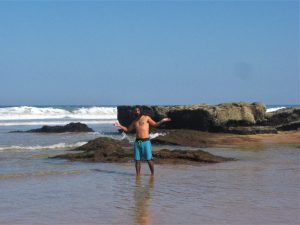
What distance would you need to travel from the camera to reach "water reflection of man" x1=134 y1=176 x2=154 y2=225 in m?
7.43

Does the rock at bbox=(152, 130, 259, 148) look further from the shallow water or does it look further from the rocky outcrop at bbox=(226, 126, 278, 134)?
the shallow water

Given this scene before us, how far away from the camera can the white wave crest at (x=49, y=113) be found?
226 feet

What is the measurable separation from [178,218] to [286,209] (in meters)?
1.76

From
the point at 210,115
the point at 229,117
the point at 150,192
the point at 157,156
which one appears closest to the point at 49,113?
the point at 210,115

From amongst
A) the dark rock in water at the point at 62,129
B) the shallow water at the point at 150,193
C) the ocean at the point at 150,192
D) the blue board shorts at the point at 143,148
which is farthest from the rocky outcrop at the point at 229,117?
the blue board shorts at the point at 143,148

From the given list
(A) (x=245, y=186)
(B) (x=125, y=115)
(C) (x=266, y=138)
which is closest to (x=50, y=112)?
(B) (x=125, y=115)

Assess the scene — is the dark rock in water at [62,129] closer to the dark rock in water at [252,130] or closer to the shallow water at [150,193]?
the dark rock in water at [252,130]

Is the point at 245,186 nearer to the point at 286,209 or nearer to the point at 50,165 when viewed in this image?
the point at 286,209

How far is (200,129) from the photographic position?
26312mm

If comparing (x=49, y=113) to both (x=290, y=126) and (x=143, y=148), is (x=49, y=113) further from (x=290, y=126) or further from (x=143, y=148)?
(x=143, y=148)

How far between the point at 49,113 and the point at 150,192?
65.6 metres

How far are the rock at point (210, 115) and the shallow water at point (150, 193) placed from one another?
34.2ft

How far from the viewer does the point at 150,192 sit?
9883 millimetres

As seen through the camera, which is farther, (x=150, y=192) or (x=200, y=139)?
(x=200, y=139)
